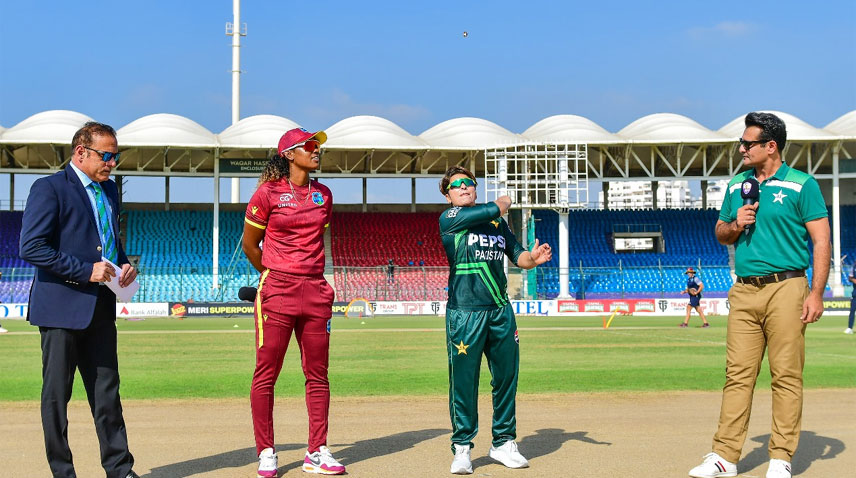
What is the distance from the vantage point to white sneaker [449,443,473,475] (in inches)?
246

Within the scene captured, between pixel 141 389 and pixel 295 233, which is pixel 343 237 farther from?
pixel 295 233

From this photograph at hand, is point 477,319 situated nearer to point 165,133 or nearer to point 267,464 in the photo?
point 267,464

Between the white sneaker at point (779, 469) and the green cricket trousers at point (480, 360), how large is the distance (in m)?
1.79

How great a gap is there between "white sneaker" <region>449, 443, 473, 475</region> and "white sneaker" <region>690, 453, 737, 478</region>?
5.01 feet

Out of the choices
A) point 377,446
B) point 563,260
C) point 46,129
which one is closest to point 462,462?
point 377,446

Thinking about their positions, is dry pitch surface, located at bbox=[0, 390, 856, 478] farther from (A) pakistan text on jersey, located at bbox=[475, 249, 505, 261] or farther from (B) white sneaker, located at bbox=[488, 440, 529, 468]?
(A) pakistan text on jersey, located at bbox=[475, 249, 505, 261]

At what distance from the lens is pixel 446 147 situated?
51.4m

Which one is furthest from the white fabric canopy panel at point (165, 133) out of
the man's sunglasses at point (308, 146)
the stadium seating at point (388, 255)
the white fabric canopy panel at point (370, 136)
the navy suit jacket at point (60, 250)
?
the navy suit jacket at point (60, 250)

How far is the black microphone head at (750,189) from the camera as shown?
6.27 metres

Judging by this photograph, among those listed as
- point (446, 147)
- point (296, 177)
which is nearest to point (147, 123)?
point (446, 147)

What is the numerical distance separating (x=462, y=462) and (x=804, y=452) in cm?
283

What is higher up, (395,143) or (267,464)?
(395,143)

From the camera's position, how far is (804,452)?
7047mm

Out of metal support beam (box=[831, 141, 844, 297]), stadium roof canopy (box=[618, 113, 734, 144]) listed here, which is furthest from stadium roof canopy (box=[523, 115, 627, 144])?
metal support beam (box=[831, 141, 844, 297])
